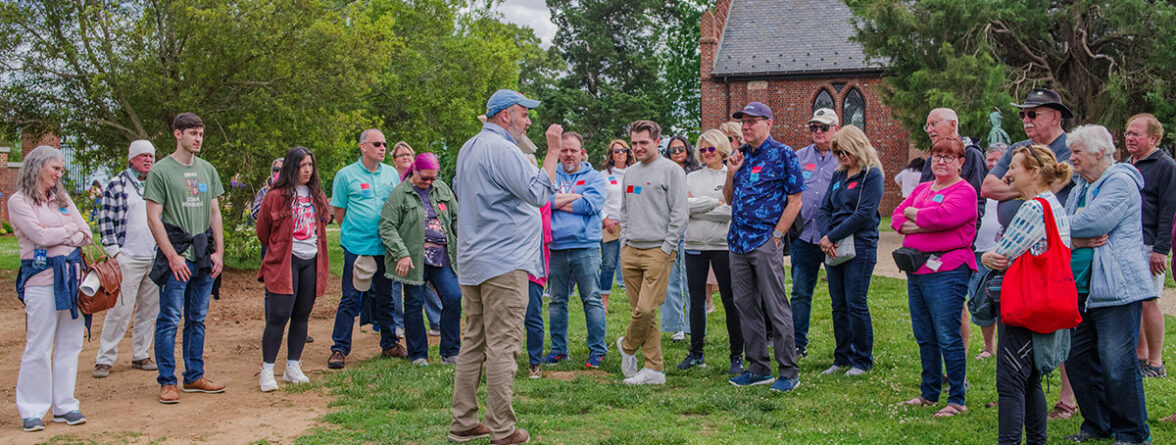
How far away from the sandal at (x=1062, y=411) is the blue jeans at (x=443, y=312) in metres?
4.40

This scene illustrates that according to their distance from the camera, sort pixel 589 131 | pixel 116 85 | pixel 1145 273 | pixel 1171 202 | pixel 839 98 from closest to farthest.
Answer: pixel 1145 273 → pixel 1171 202 → pixel 116 85 → pixel 839 98 → pixel 589 131

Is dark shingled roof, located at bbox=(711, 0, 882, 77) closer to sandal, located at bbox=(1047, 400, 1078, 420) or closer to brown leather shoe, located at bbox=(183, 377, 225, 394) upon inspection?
sandal, located at bbox=(1047, 400, 1078, 420)

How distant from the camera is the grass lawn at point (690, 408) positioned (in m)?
5.19

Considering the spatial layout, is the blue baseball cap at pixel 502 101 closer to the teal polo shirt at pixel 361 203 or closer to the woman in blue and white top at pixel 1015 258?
the woman in blue and white top at pixel 1015 258

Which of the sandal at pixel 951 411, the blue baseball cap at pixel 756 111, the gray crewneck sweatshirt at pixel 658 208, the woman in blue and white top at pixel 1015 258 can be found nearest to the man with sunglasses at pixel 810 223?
the blue baseball cap at pixel 756 111

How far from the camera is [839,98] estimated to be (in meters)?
33.7

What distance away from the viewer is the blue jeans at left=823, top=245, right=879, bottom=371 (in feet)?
21.7

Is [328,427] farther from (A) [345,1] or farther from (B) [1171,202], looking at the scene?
(A) [345,1]

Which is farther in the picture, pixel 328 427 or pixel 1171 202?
pixel 1171 202

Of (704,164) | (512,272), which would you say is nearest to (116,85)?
(704,164)

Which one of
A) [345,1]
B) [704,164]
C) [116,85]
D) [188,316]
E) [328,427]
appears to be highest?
[345,1]

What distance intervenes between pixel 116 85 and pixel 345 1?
736cm

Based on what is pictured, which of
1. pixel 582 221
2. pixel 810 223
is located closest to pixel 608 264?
pixel 582 221

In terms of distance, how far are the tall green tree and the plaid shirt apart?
689 inches
